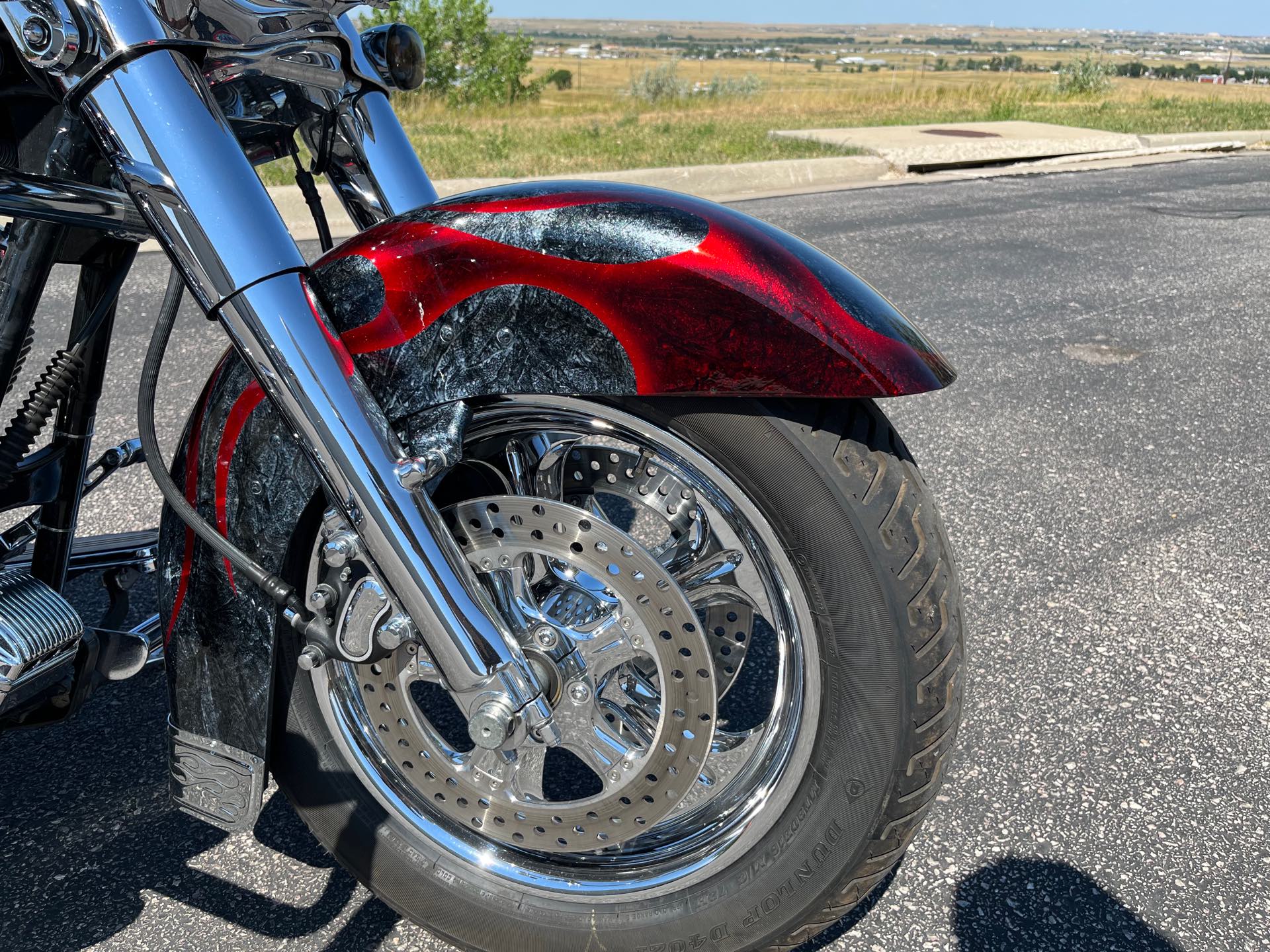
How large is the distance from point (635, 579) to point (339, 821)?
0.65 metres

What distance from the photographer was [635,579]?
1480 millimetres

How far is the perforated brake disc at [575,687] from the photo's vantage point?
4.86 ft

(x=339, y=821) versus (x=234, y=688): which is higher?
(x=234, y=688)

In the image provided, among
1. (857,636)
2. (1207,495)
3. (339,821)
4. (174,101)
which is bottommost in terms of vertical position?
(1207,495)

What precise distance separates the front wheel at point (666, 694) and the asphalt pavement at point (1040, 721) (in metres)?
0.25

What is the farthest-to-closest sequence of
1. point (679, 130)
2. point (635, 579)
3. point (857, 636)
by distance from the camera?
point (679, 130) < point (635, 579) < point (857, 636)

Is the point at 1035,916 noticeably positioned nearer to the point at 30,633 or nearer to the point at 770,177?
the point at 30,633

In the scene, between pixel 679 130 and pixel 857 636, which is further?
pixel 679 130

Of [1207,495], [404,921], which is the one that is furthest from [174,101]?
[1207,495]

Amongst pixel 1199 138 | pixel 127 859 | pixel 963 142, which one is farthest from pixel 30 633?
pixel 1199 138

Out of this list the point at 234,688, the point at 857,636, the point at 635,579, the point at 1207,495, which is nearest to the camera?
the point at 857,636

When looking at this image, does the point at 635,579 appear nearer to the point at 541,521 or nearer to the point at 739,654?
the point at 541,521

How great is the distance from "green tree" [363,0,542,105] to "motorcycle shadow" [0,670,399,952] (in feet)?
56.2

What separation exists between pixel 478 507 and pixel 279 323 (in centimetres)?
37
